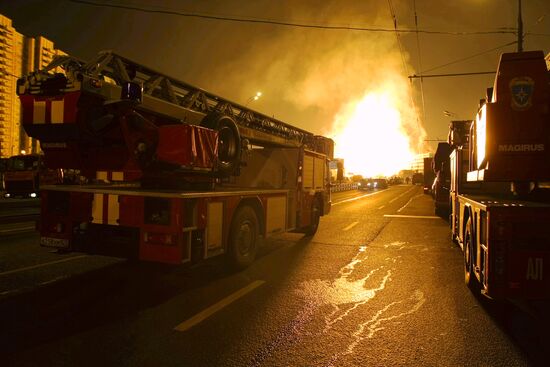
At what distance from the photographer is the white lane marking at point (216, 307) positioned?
14.1 ft

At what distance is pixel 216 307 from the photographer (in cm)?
493

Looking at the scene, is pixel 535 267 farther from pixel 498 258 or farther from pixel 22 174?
pixel 22 174

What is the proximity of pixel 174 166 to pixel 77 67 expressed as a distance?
1.98 meters

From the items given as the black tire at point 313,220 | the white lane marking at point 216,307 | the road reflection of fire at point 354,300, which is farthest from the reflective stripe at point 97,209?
the black tire at point 313,220

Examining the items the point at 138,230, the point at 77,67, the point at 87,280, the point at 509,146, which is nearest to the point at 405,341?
the point at 509,146

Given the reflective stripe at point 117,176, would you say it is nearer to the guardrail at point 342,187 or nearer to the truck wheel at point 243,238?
the truck wheel at point 243,238

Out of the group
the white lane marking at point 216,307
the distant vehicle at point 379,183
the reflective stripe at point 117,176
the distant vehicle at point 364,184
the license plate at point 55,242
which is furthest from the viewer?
the distant vehicle at point 379,183

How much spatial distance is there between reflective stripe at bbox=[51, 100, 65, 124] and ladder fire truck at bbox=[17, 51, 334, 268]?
0.05 ft

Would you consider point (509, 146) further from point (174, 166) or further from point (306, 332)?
point (174, 166)

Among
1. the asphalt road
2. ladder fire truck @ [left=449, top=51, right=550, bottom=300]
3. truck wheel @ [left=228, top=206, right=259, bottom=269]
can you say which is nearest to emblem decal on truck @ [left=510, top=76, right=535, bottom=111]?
ladder fire truck @ [left=449, top=51, right=550, bottom=300]

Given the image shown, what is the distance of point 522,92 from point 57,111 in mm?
6171

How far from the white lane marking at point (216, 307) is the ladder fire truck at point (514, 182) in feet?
9.70

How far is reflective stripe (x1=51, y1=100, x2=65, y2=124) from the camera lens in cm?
580

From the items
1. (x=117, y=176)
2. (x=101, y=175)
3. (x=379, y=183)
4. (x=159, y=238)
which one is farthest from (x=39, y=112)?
(x=379, y=183)
